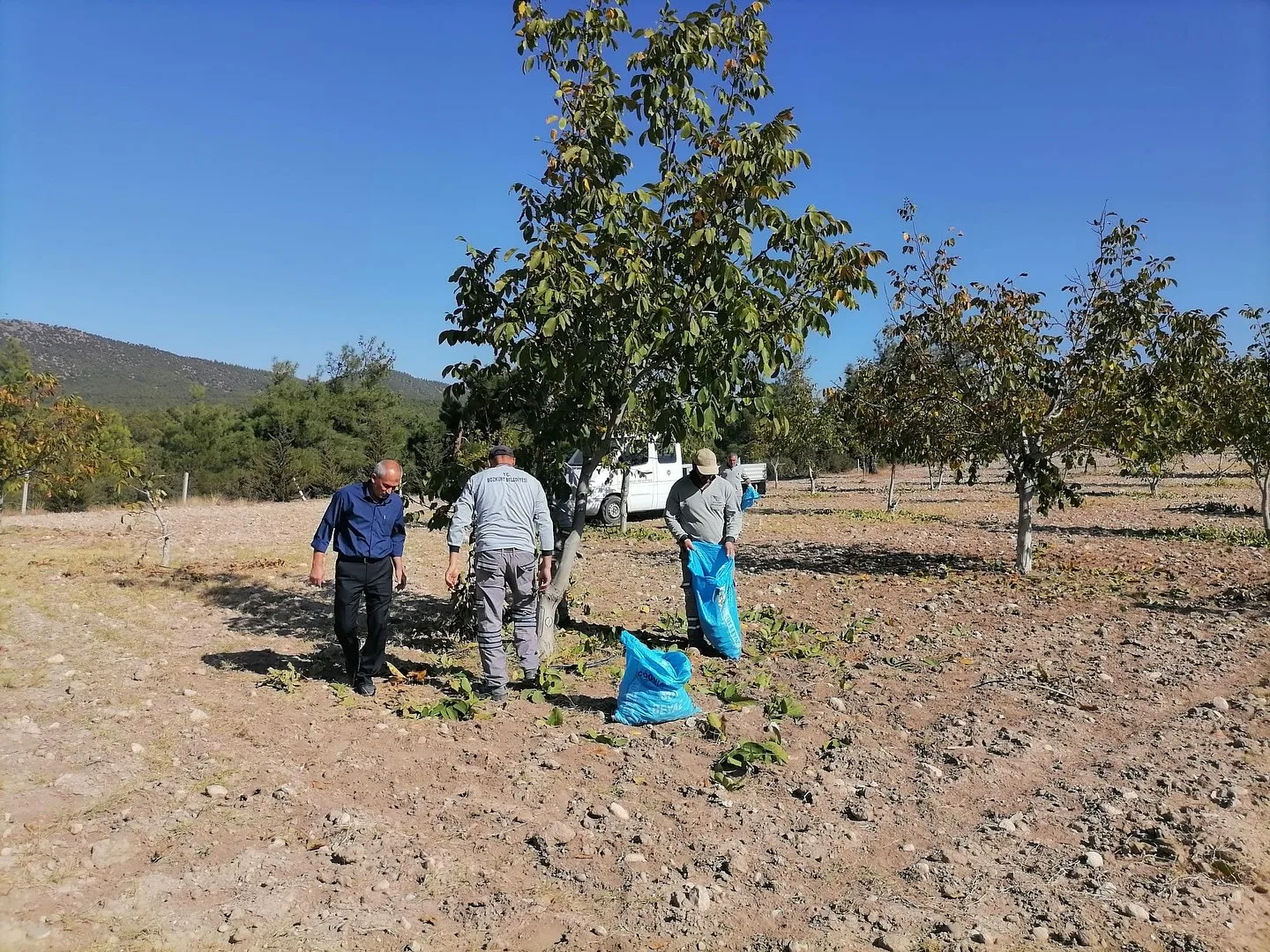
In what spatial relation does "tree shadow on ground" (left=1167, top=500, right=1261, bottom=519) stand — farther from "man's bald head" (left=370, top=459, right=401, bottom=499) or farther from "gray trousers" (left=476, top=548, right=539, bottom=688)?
"man's bald head" (left=370, top=459, right=401, bottom=499)

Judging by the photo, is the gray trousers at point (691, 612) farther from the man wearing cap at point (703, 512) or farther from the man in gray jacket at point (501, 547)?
the man in gray jacket at point (501, 547)

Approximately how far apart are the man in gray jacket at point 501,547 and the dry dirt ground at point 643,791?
18.1 inches

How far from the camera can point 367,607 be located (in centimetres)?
590

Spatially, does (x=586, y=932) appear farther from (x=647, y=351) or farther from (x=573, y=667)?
(x=647, y=351)

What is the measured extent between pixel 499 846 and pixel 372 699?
229 cm

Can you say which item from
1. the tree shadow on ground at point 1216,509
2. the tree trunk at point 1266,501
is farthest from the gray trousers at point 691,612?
the tree shadow on ground at point 1216,509

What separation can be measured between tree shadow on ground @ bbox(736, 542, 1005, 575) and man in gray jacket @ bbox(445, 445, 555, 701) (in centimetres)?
606

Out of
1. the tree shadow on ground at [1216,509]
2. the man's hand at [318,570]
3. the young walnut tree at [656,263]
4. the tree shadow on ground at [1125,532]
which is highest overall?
the young walnut tree at [656,263]

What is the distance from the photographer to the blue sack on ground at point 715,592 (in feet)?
21.9

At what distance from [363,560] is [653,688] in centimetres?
220

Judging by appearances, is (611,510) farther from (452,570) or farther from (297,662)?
(452,570)

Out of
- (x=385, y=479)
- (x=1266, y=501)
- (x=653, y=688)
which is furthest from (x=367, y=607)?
(x=1266, y=501)

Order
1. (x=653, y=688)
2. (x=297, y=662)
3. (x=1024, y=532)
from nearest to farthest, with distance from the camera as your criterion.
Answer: (x=653, y=688) < (x=297, y=662) < (x=1024, y=532)

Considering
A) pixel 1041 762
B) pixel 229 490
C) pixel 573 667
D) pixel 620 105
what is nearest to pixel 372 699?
pixel 573 667
